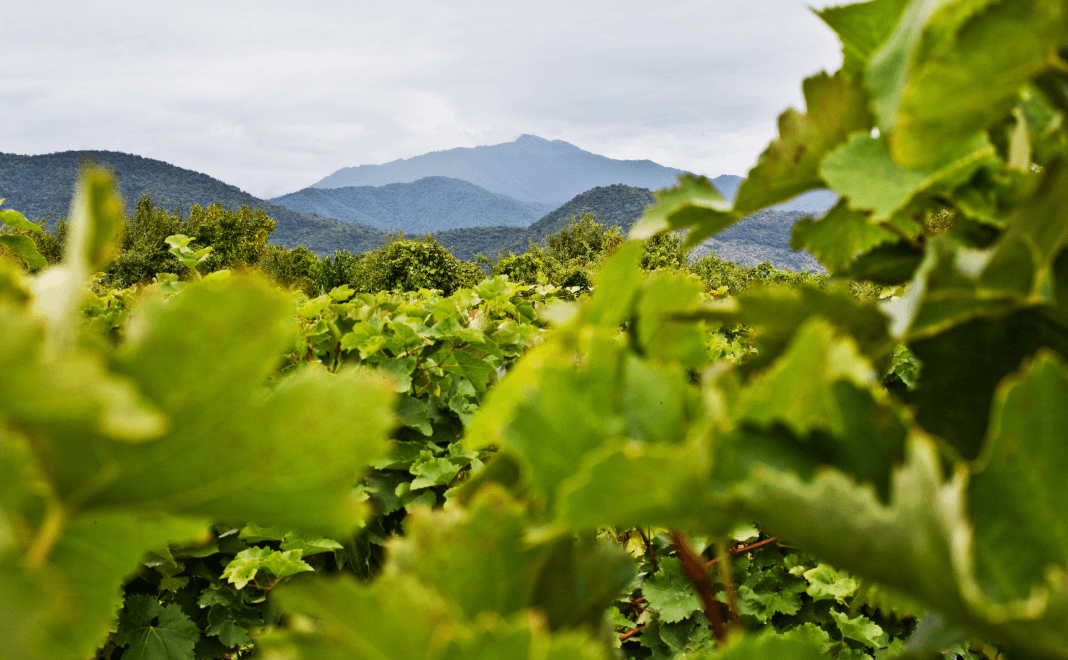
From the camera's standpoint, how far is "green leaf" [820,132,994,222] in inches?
17.1

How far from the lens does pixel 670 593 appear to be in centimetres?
150

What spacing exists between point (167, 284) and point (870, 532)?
2.37 m

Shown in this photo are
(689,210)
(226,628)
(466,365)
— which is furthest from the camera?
(466,365)

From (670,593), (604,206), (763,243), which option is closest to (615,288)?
(670,593)

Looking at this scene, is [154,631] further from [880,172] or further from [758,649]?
[880,172]

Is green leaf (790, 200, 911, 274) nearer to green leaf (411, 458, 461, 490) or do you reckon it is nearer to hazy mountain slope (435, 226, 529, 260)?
green leaf (411, 458, 461, 490)

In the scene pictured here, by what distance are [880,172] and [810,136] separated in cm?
8

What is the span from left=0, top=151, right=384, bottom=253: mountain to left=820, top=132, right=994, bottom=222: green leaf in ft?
316

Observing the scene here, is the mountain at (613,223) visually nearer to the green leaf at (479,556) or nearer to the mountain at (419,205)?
the mountain at (419,205)

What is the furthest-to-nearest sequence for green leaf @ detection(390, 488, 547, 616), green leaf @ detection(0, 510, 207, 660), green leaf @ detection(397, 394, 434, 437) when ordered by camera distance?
green leaf @ detection(397, 394, 434, 437) → green leaf @ detection(390, 488, 547, 616) → green leaf @ detection(0, 510, 207, 660)

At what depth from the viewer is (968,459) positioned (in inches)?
17.2

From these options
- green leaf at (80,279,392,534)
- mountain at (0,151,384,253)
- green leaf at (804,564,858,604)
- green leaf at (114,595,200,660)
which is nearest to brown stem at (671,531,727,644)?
green leaf at (80,279,392,534)

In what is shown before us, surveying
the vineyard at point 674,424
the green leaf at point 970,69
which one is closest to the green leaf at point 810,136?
the vineyard at point 674,424

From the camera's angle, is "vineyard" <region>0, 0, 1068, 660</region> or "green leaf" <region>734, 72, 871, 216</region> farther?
"green leaf" <region>734, 72, 871, 216</region>
